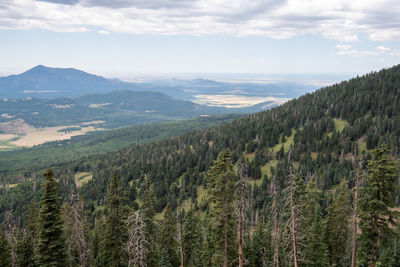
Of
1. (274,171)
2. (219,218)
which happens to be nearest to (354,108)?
(274,171)

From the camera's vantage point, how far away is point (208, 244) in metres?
52.0

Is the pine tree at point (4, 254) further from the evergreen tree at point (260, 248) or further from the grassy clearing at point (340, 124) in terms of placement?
the grassy clearing at point (340, 124)

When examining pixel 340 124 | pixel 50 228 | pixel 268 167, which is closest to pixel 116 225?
pixel 50 228

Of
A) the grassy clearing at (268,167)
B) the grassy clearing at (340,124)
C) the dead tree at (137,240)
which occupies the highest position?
the dead tree at (137,240)

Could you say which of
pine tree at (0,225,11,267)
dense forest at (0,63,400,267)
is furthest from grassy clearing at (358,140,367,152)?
pine tree at (0,225,11,267)

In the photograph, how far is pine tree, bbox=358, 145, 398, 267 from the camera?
2930cm

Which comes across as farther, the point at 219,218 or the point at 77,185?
the point at 77,185

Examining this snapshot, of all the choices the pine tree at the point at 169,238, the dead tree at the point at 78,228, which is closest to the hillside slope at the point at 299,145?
the pine tree at the point at 169,238

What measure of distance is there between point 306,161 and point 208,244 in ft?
346

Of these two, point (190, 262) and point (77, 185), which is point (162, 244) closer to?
point (190, 262)

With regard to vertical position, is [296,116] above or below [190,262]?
above

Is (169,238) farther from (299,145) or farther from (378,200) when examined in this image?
(299,145)

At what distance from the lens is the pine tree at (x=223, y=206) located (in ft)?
101

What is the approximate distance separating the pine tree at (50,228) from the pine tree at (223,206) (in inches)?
709
